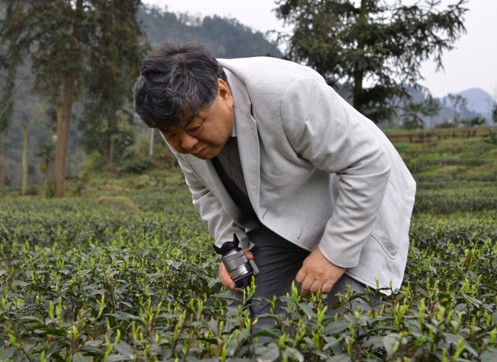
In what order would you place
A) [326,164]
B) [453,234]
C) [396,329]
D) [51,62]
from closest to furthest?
1. [396,329]
2. [326,164]
3. [453,234]
4. [51,62]

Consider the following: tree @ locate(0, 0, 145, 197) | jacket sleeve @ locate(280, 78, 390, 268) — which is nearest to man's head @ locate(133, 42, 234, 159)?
jacket sleeve @ locate(280, 78, 390, 268)

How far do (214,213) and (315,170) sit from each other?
0.56 metres

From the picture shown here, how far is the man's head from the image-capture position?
72.2 inches

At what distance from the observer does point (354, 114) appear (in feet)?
7.13

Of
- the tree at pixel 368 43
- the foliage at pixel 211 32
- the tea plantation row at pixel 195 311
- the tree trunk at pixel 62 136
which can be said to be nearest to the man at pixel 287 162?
the tea plantation row at pixel 195 311

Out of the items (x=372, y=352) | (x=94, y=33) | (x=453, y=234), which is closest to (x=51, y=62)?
(x=94, y=33)

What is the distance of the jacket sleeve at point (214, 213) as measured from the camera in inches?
99.8

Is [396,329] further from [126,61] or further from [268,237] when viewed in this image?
[126,61]

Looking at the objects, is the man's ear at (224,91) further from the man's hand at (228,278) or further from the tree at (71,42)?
the tree at (71,42)

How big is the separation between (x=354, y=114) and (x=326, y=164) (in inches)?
10.2

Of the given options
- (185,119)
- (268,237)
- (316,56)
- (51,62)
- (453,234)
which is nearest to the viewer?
(185,119)

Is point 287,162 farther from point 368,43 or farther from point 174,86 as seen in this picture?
point 368,43

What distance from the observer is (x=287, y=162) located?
2.15 metres

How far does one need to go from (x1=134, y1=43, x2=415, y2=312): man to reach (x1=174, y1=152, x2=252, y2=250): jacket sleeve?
52 millimetres
